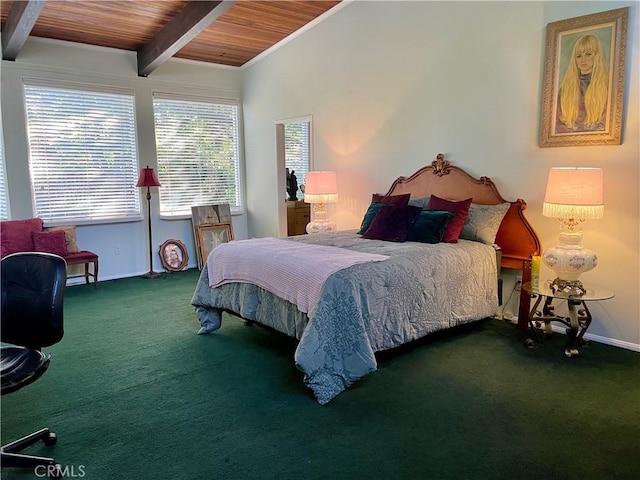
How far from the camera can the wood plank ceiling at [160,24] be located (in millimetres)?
4508

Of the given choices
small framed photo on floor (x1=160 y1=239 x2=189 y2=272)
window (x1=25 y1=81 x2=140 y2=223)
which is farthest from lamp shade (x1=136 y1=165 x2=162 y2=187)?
small framed photo on floor (x1=160 y1=239 x2=189 y2=272)

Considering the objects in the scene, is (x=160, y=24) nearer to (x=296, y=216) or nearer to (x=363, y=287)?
(x=296, y=216)

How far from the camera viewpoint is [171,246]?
6.50m

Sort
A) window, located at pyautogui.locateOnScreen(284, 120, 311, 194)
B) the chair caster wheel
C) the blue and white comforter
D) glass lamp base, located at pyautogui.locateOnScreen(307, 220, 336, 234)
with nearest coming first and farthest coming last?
1. the chair caster wheel
2. the blue and white comforter
3. glass lamp base, located at pyautogui.locateOnScreen(307, 220, 336, 234)
4. window, located at pyautogui.locateOnScreen(284, 120, 311, 194)

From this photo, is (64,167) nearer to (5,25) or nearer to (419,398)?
(5,25)

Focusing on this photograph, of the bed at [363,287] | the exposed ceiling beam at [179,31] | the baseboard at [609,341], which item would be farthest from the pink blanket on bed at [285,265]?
the exposed ceiling beam at [179,31]

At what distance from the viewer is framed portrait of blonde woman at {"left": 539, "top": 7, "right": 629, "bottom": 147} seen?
11.3 feet

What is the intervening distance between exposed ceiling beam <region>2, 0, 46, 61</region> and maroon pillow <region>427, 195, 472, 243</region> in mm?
3810

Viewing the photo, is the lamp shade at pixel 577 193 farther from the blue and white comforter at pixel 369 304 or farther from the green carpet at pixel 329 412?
the green carpet at pixel 329 412

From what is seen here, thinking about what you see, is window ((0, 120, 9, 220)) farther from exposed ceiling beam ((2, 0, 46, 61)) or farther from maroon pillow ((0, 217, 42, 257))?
exposed ceiling beam ((2, 0, 46, 61))

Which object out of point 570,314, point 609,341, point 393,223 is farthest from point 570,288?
point 393,223

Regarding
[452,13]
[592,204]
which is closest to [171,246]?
[452,13]

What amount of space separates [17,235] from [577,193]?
5407 millimetres

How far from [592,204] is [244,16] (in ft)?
13.6
